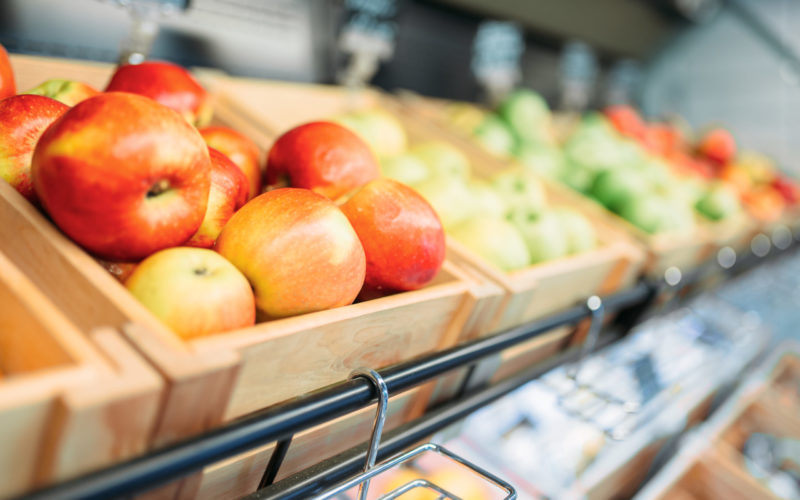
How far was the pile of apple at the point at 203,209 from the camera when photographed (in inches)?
21.3

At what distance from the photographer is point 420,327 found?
30.2 inches

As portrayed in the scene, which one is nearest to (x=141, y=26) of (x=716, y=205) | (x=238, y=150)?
(x=238, y=150)

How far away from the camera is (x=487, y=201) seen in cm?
132

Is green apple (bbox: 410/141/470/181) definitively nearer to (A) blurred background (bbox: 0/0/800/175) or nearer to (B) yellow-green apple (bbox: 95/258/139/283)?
(A) blurred background (bbox: 0/0/800/175)

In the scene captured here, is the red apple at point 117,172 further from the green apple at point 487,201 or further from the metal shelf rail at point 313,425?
the green apple at point 487,201

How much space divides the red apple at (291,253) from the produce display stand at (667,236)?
3.54 ft

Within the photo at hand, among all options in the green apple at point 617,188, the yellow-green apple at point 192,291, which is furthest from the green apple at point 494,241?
the green apple at point 617,188

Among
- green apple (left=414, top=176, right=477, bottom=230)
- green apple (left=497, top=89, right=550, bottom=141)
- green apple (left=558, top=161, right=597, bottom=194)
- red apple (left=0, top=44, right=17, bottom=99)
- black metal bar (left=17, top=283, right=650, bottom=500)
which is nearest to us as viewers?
black metal bar (left=17, top=283, right=650, bottom=500)

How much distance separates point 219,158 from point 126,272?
0.20 metres

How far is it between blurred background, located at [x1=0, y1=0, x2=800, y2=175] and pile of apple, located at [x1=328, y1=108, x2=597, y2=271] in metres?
0.34

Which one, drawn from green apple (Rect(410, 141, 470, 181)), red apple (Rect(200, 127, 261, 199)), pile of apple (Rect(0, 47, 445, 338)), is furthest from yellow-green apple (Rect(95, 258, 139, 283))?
green apple (Rect(410, 141, 470, 181))

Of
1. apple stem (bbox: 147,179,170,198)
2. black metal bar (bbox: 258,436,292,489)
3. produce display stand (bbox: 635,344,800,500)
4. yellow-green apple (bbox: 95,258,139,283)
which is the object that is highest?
apple stem (bbox: 147,179,170,198)

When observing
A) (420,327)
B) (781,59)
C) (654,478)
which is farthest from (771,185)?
(420,327)

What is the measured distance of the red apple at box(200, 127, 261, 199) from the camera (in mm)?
842
